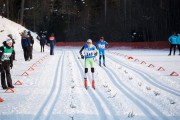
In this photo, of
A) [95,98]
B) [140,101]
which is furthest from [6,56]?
[140,101]

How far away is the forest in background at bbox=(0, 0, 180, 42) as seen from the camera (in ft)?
200

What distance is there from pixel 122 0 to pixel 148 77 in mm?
61763

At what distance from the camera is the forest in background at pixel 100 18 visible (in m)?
60.9

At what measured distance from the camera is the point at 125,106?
921cm

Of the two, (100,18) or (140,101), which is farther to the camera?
(100,18)

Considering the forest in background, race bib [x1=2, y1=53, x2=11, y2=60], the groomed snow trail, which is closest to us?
the groomed snow trail

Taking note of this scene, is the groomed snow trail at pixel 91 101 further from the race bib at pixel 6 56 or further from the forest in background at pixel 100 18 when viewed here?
the forest in background at pixel 100 18

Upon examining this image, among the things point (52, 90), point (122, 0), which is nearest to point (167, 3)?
point (122, 0)

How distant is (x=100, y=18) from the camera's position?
250 feet

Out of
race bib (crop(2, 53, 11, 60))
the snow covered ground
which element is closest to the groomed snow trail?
the snow covered ground

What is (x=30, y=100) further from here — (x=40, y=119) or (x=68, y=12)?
(x=68, y=12)

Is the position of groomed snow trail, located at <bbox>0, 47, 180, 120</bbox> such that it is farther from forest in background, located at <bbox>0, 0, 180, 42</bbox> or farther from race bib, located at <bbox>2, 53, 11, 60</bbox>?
forest in background, located at <bbox>0, 0, 180, 42</bbox>

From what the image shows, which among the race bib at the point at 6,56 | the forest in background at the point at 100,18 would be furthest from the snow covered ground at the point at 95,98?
the forest in background at the point at 100,18

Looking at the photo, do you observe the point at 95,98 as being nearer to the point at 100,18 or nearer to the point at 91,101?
the point at 91,101
